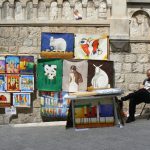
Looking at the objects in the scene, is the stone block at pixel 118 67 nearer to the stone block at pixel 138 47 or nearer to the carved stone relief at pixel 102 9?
the stone block at pixel 138 47

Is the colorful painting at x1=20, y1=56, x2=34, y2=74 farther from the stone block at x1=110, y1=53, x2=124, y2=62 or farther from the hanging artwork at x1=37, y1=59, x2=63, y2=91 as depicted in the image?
the stone block at x1=110, y1=53, x2=124, y2=62

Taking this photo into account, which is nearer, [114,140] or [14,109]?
[114,140]

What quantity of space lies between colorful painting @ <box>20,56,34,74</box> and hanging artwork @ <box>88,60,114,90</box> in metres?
1.46

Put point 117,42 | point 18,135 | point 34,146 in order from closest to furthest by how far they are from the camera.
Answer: point 34,146 → point 18,135 → point 117,42

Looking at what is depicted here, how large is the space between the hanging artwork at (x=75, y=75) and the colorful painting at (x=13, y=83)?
116 centimetres

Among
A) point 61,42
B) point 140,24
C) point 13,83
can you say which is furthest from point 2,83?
point 140,24

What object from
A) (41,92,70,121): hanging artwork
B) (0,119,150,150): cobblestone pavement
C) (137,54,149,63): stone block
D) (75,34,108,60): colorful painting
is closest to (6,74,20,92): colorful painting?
(41,92,70,121): hanging artwork

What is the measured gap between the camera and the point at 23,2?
11508 millimetres

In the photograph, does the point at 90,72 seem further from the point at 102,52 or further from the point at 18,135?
the point at 18,135

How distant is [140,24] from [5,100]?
3866 millimetres

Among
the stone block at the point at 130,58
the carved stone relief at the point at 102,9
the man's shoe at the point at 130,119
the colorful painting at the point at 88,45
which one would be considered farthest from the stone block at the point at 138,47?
the man's shoe at the point at 130,119

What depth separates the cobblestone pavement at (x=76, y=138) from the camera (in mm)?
8211

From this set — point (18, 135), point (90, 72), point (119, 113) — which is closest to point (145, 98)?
point (119, 113)

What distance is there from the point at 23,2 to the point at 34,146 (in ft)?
14.7
